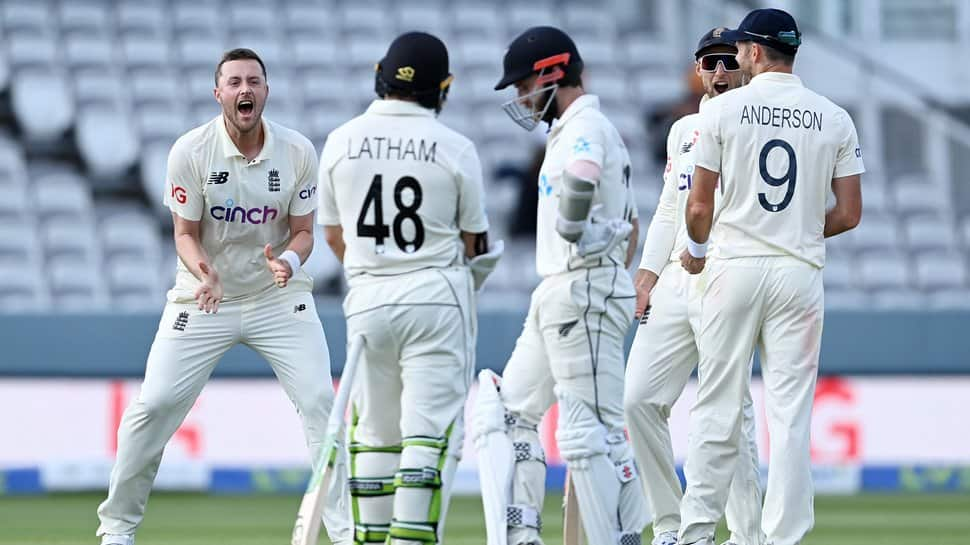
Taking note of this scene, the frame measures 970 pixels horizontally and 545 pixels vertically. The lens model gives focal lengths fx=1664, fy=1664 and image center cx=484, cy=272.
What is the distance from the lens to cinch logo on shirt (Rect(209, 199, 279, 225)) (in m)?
7.32

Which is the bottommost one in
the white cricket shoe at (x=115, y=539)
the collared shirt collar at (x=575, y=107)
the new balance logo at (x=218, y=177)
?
the white cricket shoe at (x=115, y=539)

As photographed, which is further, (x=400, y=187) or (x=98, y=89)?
→ (x=98, y=89)

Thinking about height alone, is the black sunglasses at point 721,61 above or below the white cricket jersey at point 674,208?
above

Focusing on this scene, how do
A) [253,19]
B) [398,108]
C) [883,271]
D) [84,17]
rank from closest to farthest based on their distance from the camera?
[398,108] < [883,271] < [84,17] < [253,19]

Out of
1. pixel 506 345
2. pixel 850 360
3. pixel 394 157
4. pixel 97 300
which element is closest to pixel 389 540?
pixel 394 157

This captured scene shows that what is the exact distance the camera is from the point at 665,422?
7238mm

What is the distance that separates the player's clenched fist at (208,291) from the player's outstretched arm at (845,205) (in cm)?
259

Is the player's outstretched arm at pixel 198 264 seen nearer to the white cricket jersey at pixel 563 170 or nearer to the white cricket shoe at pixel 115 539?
the white cricket shoe at pixel 115 539

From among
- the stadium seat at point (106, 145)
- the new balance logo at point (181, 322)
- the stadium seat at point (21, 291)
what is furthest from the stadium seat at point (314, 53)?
the new balance logo at point (181, 322)

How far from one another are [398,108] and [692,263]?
4.47 ft

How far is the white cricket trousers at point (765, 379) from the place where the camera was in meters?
6.57

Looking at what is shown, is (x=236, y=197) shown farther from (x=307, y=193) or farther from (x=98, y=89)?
(x=98, y=89)

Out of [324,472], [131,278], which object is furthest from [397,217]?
[131,278]

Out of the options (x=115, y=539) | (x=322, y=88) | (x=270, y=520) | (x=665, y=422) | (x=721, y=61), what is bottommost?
(x=270, y=520)
